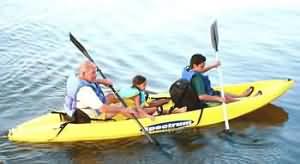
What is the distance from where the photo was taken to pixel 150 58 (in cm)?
1257

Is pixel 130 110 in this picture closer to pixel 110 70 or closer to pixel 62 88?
pixel 62 88

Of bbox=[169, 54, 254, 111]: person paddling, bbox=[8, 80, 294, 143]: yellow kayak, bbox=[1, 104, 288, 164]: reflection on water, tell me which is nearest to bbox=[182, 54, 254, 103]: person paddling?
bbox=[169, 54, 254, 111]: person paddling

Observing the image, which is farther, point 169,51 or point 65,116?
point 169,51

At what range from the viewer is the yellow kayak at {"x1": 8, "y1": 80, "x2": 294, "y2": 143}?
7520 millimetres

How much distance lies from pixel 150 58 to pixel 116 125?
5.04m

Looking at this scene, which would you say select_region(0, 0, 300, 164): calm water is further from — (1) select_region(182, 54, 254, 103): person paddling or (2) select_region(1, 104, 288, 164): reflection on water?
(1) select_region(182, 54, 254, 103): person paddling

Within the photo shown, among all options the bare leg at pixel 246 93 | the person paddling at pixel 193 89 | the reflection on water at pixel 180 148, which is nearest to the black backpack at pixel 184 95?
the person paddling at pixel 193 89

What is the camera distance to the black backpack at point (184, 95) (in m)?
8.01

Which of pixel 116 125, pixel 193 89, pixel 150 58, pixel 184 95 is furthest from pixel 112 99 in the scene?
pixel 150 58

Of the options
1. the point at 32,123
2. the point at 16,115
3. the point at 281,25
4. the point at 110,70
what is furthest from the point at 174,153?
the point at 281,25

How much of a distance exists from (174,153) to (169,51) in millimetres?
5818

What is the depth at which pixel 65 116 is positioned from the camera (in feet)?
25.2

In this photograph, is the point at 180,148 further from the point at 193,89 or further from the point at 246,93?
the point at 246,93

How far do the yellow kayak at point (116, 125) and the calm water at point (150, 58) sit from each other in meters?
0.12
